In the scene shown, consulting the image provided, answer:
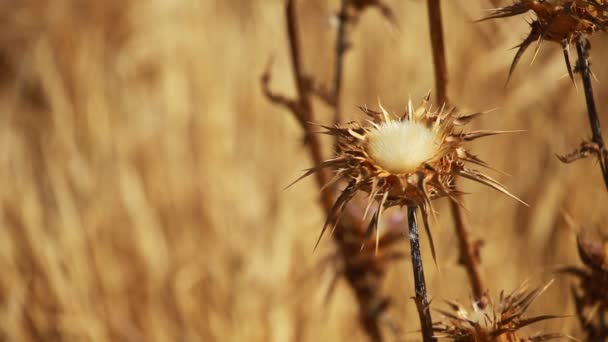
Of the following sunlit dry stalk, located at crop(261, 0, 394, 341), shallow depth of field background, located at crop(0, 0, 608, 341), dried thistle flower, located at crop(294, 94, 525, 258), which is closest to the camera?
dried thistle flower, located at crop(294, 94, 525, 258)

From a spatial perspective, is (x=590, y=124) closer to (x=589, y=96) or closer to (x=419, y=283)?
(x=589, y=96)

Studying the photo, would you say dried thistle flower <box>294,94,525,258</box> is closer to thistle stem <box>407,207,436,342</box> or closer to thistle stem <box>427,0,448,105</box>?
thistle stem <box>407,207,436,342</box>

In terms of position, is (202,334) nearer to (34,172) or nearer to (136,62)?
(34,172)

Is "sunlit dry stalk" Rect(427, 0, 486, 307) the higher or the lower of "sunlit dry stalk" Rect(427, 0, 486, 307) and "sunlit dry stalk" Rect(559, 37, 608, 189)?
the lower

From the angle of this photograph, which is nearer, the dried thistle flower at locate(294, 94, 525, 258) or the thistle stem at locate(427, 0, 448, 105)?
the dried thistle flower at locate(294, 94, 525, 258)

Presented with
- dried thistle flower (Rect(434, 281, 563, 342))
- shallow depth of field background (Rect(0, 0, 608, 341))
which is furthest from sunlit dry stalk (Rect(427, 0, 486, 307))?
shallow depth of field background (Rect(0, 0, 608, 341))
